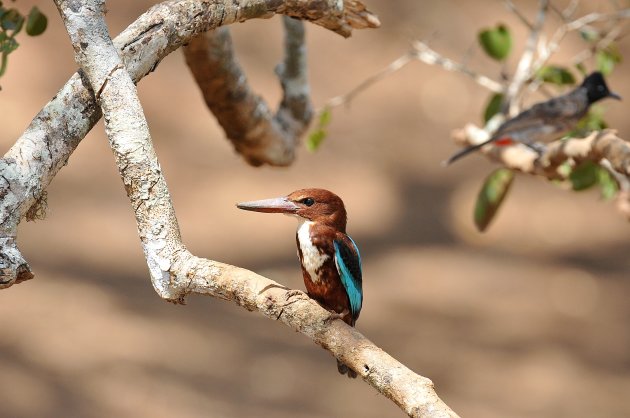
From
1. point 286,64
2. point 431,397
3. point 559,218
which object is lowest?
point 559,218

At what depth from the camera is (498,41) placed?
391 centimetres

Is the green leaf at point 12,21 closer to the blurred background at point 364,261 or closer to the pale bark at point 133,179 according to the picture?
the pale bark at point 133,179

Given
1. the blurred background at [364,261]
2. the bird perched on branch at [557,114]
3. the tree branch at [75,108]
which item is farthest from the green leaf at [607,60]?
the blurred background at [364,261]

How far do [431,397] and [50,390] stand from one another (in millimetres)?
4136

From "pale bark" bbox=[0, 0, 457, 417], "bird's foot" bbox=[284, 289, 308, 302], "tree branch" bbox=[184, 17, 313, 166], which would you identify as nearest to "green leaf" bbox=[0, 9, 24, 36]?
"pale bark" bbox=[0, 0, 457, 417]

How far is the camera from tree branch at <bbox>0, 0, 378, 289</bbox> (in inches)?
71.6

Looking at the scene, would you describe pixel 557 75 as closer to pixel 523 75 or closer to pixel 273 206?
pixel 523 75

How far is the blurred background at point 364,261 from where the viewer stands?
5441mm

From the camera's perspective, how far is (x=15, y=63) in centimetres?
754

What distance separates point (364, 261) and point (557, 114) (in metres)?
2.09

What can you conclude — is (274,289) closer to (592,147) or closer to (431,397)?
(431,397)

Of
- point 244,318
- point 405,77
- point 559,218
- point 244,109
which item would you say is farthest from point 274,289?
point 405,77

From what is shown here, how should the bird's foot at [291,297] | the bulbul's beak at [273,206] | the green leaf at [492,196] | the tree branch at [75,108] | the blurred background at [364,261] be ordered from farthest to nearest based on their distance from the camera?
the blurred background at [364,261] < the green leaf at [492,196] < the bulbul's beak at [273,206] < the bird's foot at [291,297] < the tree branch at [75,108]

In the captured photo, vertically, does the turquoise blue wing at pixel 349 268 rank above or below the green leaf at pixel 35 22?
below
